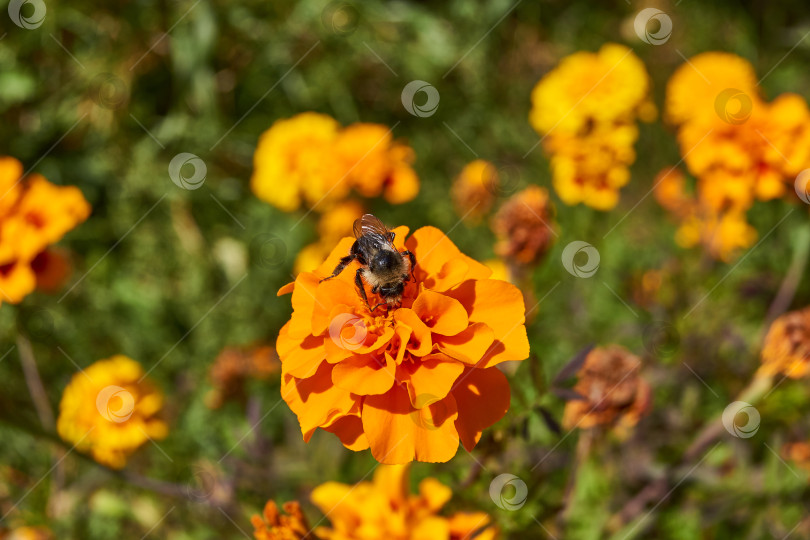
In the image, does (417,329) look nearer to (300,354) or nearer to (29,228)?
(300,354)

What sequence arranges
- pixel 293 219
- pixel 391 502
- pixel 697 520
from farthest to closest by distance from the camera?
pixel 293 219
pixel 697 520
pixel 391 502

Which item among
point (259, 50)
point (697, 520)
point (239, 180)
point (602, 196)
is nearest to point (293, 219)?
point (239, 180)

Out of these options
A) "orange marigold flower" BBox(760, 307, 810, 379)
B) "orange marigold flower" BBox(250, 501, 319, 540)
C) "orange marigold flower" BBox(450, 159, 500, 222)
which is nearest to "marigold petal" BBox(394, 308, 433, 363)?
"orange marigold flower" BBox(250, 501, 319, 540)

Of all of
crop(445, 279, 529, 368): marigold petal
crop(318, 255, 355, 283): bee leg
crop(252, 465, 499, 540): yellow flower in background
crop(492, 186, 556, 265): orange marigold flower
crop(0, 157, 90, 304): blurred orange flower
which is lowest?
crop(0, 157, 90, 304): blurred orange flower

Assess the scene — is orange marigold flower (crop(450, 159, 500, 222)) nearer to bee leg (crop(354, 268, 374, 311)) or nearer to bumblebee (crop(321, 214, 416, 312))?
bumblebee (crop(321, 214, 416, 312))

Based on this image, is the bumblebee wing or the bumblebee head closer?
the bumblebee head

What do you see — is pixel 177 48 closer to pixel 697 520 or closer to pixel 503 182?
pixel 503 182

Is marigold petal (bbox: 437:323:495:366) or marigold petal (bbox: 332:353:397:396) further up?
marigold petal (bbox: 437:323:495:366)
